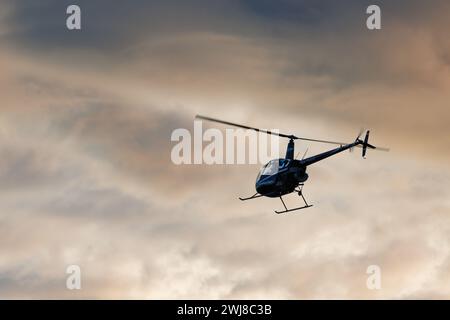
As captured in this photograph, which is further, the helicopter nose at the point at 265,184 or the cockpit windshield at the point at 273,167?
the cockpit windshield at the point at 273,167

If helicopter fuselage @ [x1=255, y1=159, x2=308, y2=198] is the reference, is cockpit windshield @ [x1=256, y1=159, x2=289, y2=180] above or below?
above

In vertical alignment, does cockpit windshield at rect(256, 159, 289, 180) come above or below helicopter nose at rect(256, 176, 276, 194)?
above

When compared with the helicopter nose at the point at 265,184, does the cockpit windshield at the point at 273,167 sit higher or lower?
higher

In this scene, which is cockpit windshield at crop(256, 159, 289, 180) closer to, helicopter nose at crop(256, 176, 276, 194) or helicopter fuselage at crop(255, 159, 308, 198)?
helicopter fuselage at crop(255, 159, 308, 198)

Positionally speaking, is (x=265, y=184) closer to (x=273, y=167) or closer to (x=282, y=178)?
(x=282, y=178)

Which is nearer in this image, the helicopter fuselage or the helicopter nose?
the helicopter fuselage

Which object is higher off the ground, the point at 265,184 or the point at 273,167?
the point at 273,167

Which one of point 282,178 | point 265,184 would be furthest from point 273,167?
point 265,184

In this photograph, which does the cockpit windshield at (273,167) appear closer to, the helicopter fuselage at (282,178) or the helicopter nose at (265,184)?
the helicopter fuselage at (282,178)

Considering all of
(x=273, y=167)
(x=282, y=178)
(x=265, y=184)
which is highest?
(x=273, y=167)
